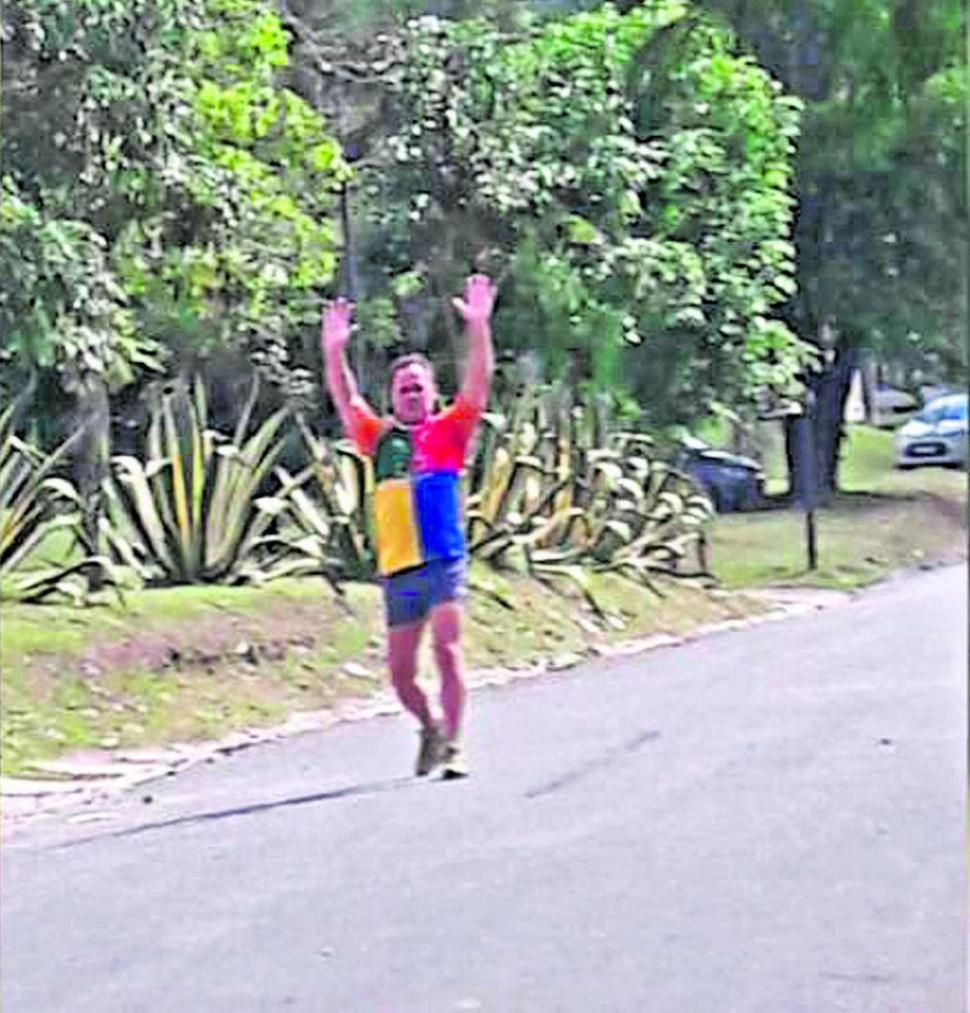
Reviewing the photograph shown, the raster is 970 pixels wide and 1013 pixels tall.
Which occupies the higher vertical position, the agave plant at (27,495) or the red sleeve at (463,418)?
the red sleeve at (463,418)

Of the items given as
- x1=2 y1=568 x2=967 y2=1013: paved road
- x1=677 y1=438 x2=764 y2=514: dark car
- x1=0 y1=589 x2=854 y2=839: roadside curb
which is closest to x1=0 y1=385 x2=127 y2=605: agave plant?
x1=0 y1=589 x2=854 y2=839: roadside curb

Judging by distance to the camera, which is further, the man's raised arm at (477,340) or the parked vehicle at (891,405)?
the man's raised arm at (477,340)

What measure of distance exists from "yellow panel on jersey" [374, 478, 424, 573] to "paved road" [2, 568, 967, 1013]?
1.62 ft

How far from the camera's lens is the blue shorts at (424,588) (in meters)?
5.84

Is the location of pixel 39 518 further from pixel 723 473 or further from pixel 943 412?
pixel 943 412

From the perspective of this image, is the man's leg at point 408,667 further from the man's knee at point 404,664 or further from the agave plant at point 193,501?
the agave plant at point 193,501

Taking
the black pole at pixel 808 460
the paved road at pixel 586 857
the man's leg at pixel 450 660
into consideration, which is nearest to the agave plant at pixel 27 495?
the paved road at pixel 586 857

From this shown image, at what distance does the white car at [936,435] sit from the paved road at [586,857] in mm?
262

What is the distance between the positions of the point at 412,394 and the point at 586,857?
109 cm

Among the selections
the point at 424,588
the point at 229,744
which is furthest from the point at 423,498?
the point at 229,744

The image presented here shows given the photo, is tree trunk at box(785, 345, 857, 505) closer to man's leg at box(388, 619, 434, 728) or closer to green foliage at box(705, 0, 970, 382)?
green foliage at box(705, 0, 970, 382)

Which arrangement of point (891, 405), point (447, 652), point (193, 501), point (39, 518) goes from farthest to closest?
point (39, 518) < point (193, 501) < point (447, 652) < point (891, 405)

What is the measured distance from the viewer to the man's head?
5.54 metres

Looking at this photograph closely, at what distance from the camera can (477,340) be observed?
5.44 metres
